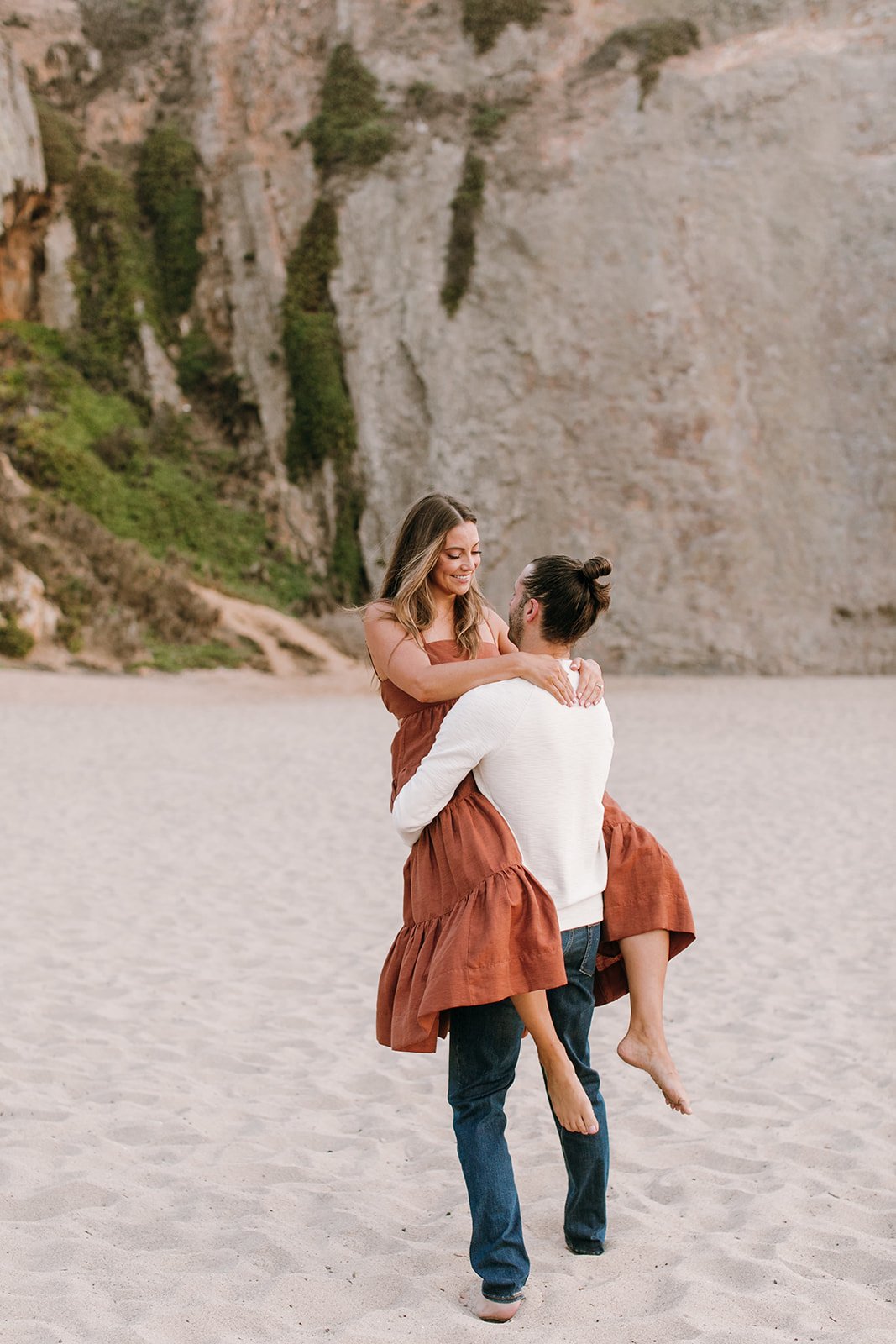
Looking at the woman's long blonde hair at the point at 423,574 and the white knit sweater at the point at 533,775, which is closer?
the white knit sweater at the point at 533,775

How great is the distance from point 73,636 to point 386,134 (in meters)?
14.9

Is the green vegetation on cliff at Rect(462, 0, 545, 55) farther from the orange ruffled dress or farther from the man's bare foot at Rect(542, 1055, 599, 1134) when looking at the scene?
the man's bare foot at Rect(542, 1055, 599, 1134)

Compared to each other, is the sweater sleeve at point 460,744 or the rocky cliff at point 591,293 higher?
the rocky cliff at point 591,293

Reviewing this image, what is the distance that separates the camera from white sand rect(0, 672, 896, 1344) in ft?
8.79

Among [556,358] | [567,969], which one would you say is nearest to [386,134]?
[556,358]

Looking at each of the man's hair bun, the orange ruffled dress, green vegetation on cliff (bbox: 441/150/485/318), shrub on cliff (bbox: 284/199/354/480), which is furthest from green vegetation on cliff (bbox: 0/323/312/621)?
the man's hair bun

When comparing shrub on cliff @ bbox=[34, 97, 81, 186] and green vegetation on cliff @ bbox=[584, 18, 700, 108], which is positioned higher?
green vegetation on cliff @ bbox=[584, 18, 700, 108]

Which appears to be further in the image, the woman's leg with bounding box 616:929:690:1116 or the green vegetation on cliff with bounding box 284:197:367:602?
the green vegetation on cliff with bounding box 284:197:367:602

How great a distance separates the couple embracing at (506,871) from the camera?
2.51m

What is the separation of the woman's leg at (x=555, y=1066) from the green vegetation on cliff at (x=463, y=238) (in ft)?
81.2

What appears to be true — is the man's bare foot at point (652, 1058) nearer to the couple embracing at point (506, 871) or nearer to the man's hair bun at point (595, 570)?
the couple embracing at point (506, 871)

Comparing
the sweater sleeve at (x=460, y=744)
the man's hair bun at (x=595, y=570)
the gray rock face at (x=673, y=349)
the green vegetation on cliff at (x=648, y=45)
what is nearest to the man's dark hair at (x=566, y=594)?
the man's hair bun at (x=595, y=570)

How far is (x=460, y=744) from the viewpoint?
8.45 feet

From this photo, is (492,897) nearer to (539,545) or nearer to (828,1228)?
(828,1228)
